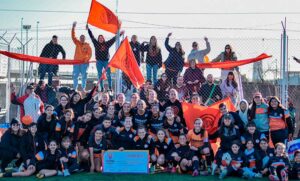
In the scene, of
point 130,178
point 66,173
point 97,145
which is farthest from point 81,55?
point 130,178

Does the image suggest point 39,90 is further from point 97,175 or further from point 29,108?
point 97,175

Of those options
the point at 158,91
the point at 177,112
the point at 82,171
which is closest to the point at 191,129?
the point at 177,112

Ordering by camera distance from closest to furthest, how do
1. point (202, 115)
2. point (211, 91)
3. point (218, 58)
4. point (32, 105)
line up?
point (202, 115)
point (32, 105)
point (211, 91)
point (218, 58)

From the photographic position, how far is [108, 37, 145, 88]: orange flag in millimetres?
10984

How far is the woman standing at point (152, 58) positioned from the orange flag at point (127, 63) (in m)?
1.03

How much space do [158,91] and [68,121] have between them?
2937 mm

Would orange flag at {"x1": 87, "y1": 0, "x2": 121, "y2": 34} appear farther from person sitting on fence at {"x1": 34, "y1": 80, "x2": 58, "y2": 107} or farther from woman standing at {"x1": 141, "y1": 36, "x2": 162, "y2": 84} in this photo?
person sitting on fence at {"x1": 34, "y1": 80, "x2": 58, "y2": 107}

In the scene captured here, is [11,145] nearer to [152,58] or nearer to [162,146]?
[162,146]

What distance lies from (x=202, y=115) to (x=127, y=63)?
2366 millimetres

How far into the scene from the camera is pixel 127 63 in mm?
11211

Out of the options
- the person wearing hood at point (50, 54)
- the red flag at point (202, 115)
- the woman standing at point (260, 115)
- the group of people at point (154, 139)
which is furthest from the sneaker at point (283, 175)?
the person wearing hood at point (50, 54)

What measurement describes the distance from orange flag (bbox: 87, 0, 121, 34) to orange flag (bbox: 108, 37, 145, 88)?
2.01 feet

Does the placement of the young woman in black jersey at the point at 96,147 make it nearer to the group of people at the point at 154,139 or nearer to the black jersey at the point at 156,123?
the group of people at the point at 154,139

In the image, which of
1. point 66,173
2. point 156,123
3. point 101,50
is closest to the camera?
point 66,173
